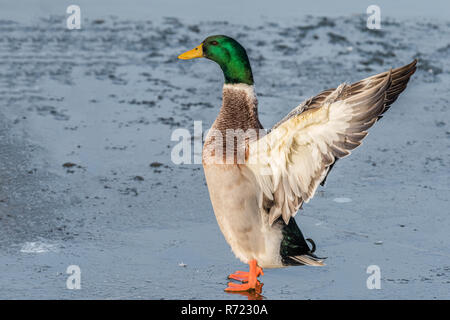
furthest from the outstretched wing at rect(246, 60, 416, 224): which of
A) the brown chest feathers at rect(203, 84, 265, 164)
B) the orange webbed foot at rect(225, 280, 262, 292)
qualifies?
the orange webbed foot at rect(225, 280, 262, 292)

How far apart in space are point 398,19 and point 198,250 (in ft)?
20.5

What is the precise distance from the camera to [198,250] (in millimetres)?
4156

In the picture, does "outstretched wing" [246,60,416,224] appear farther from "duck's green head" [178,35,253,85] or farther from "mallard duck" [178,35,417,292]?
"duck's green head" [178,35,253,85]

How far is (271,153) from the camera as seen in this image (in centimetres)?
330

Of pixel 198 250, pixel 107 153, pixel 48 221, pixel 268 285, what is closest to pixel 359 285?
pixel 268 285

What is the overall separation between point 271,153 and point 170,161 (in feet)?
7.58

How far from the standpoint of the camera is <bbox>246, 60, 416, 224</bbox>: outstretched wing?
3.15m

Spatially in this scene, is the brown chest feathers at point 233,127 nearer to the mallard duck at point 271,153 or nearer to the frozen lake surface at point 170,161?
the mallard duck at point 271,153

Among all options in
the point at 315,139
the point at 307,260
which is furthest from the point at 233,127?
the point at 307,260

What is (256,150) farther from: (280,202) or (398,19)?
(398,19)

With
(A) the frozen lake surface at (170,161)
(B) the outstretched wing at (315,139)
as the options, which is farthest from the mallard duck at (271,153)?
(A) the frozen lake surface at (170,161)

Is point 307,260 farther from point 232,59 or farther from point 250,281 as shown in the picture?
point 232,59

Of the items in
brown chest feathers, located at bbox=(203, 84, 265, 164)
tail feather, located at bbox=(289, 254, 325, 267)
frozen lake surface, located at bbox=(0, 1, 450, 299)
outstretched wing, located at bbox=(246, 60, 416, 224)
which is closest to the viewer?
outstretched wing, located at bbox=(246, 60, 416, 224)

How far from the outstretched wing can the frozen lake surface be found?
623 millimetres
